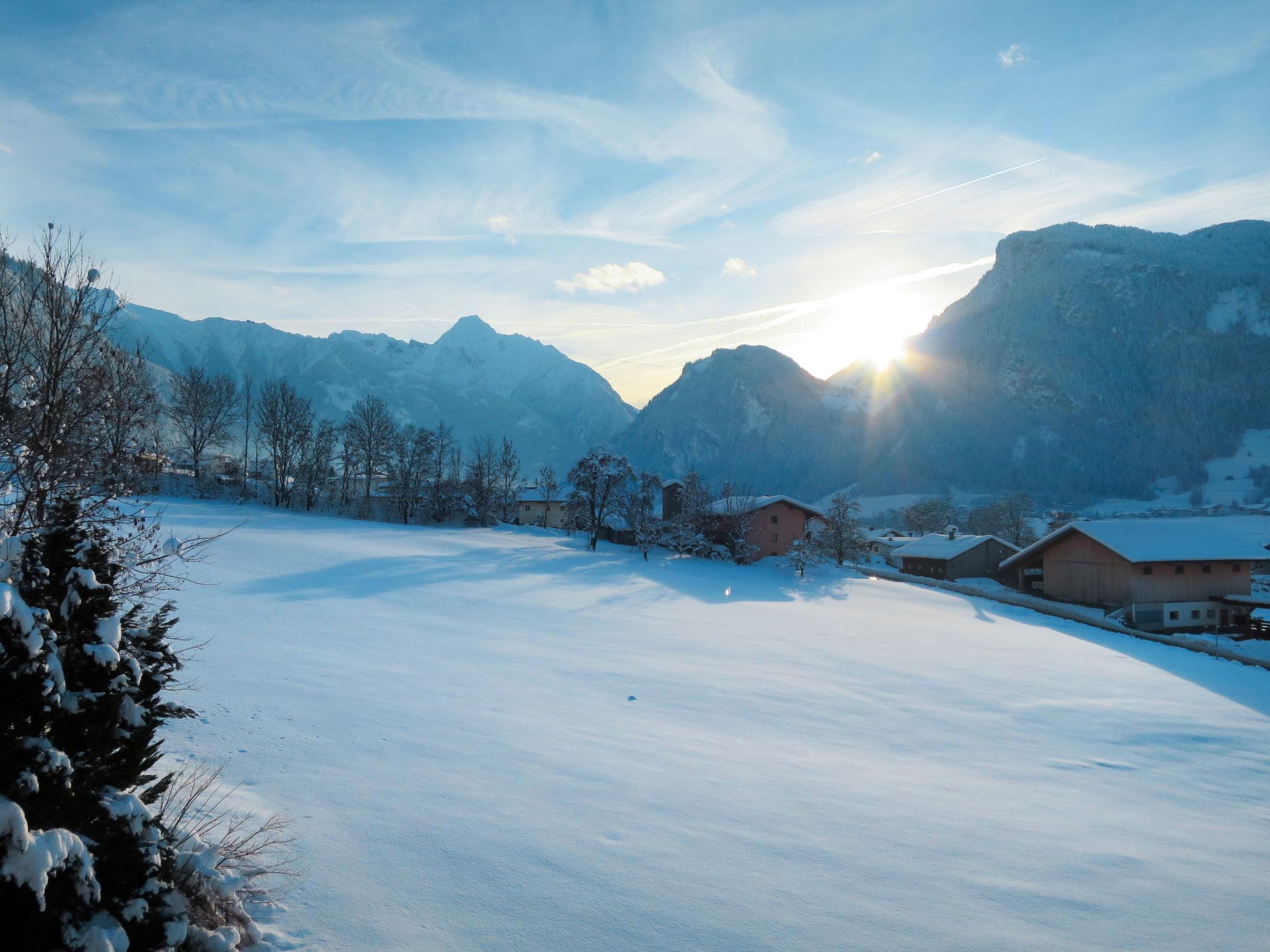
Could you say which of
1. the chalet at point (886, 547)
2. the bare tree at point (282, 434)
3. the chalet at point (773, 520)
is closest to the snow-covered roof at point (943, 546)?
the chalet at point (886, 547)

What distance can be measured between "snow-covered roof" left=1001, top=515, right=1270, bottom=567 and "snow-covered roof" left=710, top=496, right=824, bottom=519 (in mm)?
17138

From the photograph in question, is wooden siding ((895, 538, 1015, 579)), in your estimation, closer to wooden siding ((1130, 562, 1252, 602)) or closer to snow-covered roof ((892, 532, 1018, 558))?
snow-covered roof ((892, 532, 1018, 558))

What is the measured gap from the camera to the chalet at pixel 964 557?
5244 cm

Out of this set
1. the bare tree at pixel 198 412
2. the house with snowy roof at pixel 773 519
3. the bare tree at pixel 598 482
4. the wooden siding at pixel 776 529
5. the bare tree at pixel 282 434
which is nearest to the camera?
the bare tree at pixel 598 482

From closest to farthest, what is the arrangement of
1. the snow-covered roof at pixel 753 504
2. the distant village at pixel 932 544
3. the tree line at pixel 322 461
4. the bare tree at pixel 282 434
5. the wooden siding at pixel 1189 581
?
the wooden siding at pixel 1189 581 < the distant village at pixel 932 544 < the snow-covered roof at pixel 753 504 < the tree line at pixel 322 461 < the bare tree at pixel 282 434

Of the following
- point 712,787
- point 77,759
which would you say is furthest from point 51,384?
point 712,787

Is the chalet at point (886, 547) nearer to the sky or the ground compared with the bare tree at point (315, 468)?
nearer to the ground

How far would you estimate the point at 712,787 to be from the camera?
271 inches

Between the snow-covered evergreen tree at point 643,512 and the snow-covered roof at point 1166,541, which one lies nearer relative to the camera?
the snow-covered roof at point 1166,541

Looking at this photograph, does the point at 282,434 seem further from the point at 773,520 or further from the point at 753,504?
the point at 773,520

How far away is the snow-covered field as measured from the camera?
4.43 metres

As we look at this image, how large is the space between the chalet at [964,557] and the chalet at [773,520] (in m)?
9.16

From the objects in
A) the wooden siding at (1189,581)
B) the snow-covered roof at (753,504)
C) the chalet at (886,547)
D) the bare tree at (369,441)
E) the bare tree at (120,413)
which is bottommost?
the chalet at (886,547)

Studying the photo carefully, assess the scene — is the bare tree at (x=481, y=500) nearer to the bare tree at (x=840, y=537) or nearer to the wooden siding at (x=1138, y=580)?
the bare tree at (x=840, y=537)
